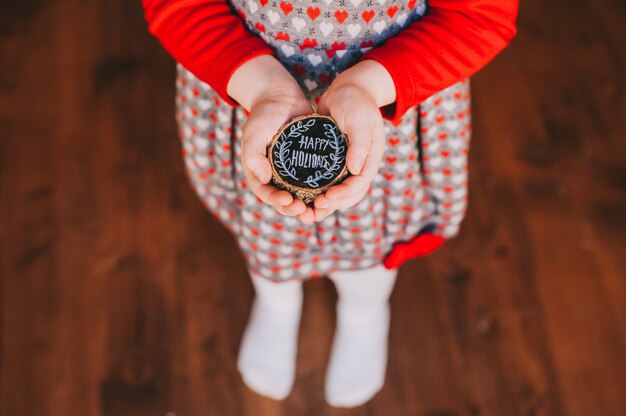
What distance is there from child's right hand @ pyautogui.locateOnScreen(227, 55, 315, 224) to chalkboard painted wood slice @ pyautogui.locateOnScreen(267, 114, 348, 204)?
14mm

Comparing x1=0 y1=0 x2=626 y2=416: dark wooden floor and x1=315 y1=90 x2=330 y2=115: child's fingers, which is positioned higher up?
x1=315 y1=90 x2=330 y2=115: child's fingers

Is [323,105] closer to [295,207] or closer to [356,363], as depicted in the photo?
[295,207]

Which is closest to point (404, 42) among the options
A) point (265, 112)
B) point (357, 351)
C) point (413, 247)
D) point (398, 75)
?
point (398, 75)

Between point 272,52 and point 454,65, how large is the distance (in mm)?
207

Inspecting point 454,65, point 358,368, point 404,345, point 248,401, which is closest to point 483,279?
point 404,345

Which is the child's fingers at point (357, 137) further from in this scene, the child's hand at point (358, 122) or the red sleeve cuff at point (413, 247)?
the red sleeve cuff at point (413, 247)

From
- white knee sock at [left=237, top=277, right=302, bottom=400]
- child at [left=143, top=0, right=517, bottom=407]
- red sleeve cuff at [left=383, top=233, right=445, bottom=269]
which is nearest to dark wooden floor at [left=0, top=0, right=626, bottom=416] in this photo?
white knee sock at [left=237, top=277, right=302, bottom=400]

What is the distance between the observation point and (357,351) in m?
1.12

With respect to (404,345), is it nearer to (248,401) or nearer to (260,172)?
(248,401)

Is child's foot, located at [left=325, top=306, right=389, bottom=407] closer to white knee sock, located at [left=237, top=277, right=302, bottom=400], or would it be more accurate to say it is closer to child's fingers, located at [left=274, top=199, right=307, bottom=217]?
white knee sock, located at [left=237, top=277, right=302, bottom=400]

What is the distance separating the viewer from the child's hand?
2.13 feet

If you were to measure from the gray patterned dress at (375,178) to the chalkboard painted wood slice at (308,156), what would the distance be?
0.12 metres

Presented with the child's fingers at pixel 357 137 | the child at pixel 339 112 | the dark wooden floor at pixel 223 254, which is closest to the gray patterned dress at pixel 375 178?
the child at pixel 339 112

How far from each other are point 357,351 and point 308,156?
581 millimetres
